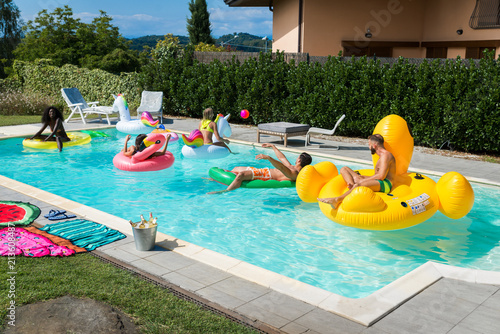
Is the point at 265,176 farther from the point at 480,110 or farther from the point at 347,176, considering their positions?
the point at 480,110

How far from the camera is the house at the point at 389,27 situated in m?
18.8

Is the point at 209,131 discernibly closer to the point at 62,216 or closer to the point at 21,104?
the point at 62,216

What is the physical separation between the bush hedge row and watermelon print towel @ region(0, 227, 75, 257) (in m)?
10.4

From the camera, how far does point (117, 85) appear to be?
21297 millimetres

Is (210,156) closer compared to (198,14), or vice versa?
(210,156)

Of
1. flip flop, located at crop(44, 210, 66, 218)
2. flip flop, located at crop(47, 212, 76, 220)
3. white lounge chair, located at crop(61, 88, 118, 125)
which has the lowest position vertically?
flip flop, located at crop(47, 212, 76, 220)

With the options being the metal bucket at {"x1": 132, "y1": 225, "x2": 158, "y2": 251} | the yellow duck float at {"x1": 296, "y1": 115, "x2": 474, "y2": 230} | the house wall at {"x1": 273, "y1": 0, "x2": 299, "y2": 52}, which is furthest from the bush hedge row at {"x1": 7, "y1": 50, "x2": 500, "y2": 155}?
the metal bucket at {"x1": 132, "y1": 225, "x2": 158, "y2": 251}

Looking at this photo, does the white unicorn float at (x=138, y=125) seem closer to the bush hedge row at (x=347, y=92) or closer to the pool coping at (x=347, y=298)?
the bush hedge row at (x=347, y=92)

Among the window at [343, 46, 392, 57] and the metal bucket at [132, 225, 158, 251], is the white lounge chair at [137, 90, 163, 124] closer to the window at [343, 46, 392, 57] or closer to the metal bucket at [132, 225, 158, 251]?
the window at [343, 46, 392, 57]

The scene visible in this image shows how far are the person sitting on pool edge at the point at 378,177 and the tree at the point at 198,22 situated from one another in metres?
51.9

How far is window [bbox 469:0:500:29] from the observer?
1812 centimetres

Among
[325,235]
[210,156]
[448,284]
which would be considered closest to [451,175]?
[325,235]

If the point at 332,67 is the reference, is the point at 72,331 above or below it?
below

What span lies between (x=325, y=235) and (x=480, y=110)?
7.07 meters
